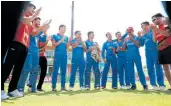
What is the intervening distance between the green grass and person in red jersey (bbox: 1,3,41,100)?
5.9 inches

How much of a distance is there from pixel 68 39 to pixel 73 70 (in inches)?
13.0

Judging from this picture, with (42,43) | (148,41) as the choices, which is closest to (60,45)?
(42,43)

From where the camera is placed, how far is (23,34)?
272 centimetres

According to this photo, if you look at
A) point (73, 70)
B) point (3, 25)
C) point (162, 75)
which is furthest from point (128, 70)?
point (3, 25)

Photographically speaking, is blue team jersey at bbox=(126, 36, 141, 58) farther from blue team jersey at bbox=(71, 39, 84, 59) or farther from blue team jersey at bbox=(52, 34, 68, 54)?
blue team jersey at bbox=(52, 34, 68, 54)

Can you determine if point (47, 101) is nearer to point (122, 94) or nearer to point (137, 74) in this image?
point (122, 94)

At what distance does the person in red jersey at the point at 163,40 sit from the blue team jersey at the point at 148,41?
0.19 feet

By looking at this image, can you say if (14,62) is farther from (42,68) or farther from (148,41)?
(148,41)

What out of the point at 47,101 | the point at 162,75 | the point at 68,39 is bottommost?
the point at 47,101

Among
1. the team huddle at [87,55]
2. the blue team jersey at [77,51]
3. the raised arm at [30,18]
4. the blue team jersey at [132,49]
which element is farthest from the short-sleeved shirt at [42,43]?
the blue team jersey at [132,49]

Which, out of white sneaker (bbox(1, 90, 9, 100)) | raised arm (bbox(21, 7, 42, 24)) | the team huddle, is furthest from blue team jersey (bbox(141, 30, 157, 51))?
white sneaker (bbox(1, 90, 9, 100))

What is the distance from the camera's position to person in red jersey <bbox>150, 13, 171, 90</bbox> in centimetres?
291

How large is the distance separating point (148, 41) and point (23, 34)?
130cm

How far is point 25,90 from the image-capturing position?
2.80 m
